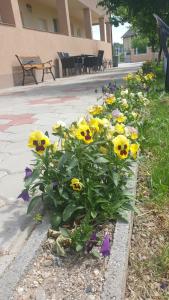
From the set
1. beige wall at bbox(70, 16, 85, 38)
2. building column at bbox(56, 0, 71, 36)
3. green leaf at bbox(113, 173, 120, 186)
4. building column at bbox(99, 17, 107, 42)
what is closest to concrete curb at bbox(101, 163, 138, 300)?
green leaf at bbox(113, 173, 120, 186)

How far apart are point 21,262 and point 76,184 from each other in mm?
537

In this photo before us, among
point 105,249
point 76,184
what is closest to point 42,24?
point 76,184

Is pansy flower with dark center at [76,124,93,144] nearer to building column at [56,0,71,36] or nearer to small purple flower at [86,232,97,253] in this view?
small purple flower at [86,232,97,253]

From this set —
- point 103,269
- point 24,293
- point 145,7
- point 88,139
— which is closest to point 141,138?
point 88,139

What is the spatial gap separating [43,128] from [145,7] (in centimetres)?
672

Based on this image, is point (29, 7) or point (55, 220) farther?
point (29, 7)

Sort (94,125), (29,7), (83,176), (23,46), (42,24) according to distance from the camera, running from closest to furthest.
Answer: (83,176) < (94,125) < (23,46) < (29,7) < (42,24)

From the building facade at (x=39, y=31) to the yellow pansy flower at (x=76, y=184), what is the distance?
10.8 m

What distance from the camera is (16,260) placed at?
1.76m

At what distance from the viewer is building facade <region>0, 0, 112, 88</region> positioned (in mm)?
12570

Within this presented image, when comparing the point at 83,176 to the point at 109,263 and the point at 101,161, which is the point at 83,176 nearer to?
the point at 101,161

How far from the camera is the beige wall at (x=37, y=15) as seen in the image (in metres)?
17.9

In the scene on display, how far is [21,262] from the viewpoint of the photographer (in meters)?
1.74

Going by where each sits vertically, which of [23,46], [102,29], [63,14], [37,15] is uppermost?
[37,15]
